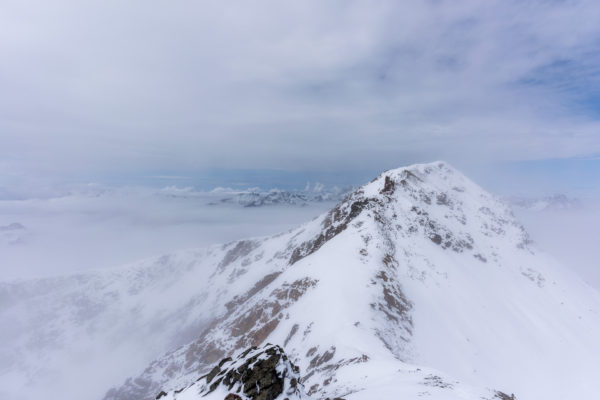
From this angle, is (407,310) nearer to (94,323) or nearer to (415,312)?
(415,312)

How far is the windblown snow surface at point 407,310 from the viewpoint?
4131cm

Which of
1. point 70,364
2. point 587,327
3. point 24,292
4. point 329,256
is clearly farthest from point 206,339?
point 24,292

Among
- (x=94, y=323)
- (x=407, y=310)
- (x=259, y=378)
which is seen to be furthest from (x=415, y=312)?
(x=94, y=323)

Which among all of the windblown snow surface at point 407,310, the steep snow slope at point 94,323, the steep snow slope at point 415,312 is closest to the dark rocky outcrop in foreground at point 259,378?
the windblown snow surface at point 407,310

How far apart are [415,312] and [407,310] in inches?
74.4

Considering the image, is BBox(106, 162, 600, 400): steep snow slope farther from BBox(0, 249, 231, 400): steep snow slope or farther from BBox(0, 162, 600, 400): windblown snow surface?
BBox(0, 249, 231, 400): steep snow slope

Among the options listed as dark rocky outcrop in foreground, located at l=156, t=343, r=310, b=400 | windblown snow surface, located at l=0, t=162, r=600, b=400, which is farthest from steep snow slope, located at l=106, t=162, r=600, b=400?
dark rocky outcrop in foreground, located at l=156, t=343, r=310, b=400

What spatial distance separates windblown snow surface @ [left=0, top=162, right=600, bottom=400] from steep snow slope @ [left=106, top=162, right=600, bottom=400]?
293mm

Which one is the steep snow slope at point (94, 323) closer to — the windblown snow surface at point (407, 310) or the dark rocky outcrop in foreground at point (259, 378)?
the windblown snow surface at point (407, 310)

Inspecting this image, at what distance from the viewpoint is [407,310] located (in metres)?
56.0

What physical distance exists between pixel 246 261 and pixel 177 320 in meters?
42.6

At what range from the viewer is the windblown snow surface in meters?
41.3

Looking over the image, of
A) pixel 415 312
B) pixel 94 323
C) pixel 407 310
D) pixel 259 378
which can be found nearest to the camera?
pixel 259 378

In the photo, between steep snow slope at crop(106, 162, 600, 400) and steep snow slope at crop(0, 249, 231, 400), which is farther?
steep snow slope at crop(0, 249, 231, 400)
